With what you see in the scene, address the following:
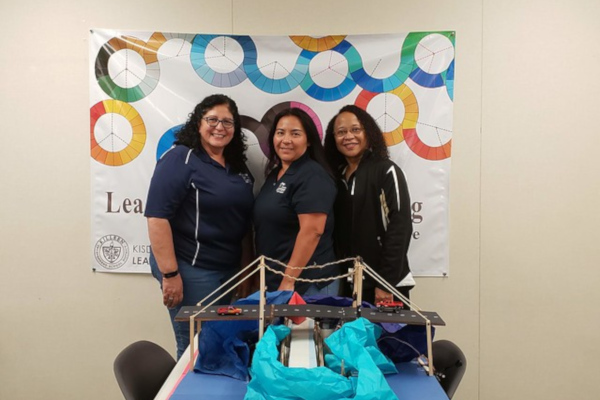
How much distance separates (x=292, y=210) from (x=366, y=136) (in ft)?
1.74

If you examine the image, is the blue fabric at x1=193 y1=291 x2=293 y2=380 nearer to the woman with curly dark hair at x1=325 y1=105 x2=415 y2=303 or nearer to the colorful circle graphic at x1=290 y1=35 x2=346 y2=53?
the woman with curly dark hair at x1=325 y1=105 x2=415 y2=303

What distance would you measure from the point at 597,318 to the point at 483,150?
41.5 inches

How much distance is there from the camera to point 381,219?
2.05 m

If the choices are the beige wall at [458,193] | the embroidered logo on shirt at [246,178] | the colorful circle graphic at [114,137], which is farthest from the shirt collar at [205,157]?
the beige wall at [458,193]

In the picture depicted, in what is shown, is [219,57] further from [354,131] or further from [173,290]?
[173,290]

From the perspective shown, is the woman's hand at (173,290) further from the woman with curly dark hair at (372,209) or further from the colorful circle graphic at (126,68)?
the colorful circle graphic at (126,68)

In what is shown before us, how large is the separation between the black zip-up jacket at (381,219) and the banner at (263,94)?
0.24 meters

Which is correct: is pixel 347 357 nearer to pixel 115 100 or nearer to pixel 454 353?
pixel 454 353

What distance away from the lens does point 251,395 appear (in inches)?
42.9

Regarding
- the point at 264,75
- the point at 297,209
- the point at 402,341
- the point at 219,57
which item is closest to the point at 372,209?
the point at 297,209

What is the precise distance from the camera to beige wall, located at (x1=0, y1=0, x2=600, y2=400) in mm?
2211

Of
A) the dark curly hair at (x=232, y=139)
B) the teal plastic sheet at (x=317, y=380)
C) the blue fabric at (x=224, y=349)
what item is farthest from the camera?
the dark curly hair at (x=232, y=139)

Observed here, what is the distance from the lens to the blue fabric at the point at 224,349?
4.34ft

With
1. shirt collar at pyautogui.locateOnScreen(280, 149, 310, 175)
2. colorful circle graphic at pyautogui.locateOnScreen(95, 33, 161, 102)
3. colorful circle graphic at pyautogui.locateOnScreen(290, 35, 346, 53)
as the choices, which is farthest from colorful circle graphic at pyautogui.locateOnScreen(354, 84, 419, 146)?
colorful circle graphic at pyautogui.locateOnScreen(95, 33, 161, 102)
